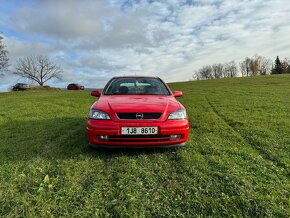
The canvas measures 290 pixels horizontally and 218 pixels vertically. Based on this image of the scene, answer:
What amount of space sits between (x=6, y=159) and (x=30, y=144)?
3.19 feet

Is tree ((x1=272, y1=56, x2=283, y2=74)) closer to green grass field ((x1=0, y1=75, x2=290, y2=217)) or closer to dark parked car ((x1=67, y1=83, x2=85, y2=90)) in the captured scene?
dark parked car ((x1=67, y1=83, x2=85, y2=90))

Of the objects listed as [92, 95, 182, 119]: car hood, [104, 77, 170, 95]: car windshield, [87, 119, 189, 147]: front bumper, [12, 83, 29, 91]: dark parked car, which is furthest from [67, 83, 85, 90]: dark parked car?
[87, 119, 189, 147]: front bumper

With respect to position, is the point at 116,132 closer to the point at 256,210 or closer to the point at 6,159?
the point at 6,159

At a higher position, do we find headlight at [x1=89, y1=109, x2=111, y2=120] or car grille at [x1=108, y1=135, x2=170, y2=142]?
headlight at [x1=89, y1=109, x2=111, y2=120]

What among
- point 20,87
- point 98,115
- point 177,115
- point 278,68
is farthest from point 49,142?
point 278,68

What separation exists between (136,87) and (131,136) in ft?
6.32

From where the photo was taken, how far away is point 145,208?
2.93 metres

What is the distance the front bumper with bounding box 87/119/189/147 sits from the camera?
4320 millimetres

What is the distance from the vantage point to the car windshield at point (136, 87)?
5792 millimetres

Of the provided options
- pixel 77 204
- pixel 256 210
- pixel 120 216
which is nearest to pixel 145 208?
pixel 120 216

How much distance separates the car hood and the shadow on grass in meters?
0.77

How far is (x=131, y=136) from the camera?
4.33 m

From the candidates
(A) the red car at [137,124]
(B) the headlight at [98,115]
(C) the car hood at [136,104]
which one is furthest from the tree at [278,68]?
(B) the headlight at [98,115]

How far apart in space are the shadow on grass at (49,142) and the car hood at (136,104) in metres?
0.77
